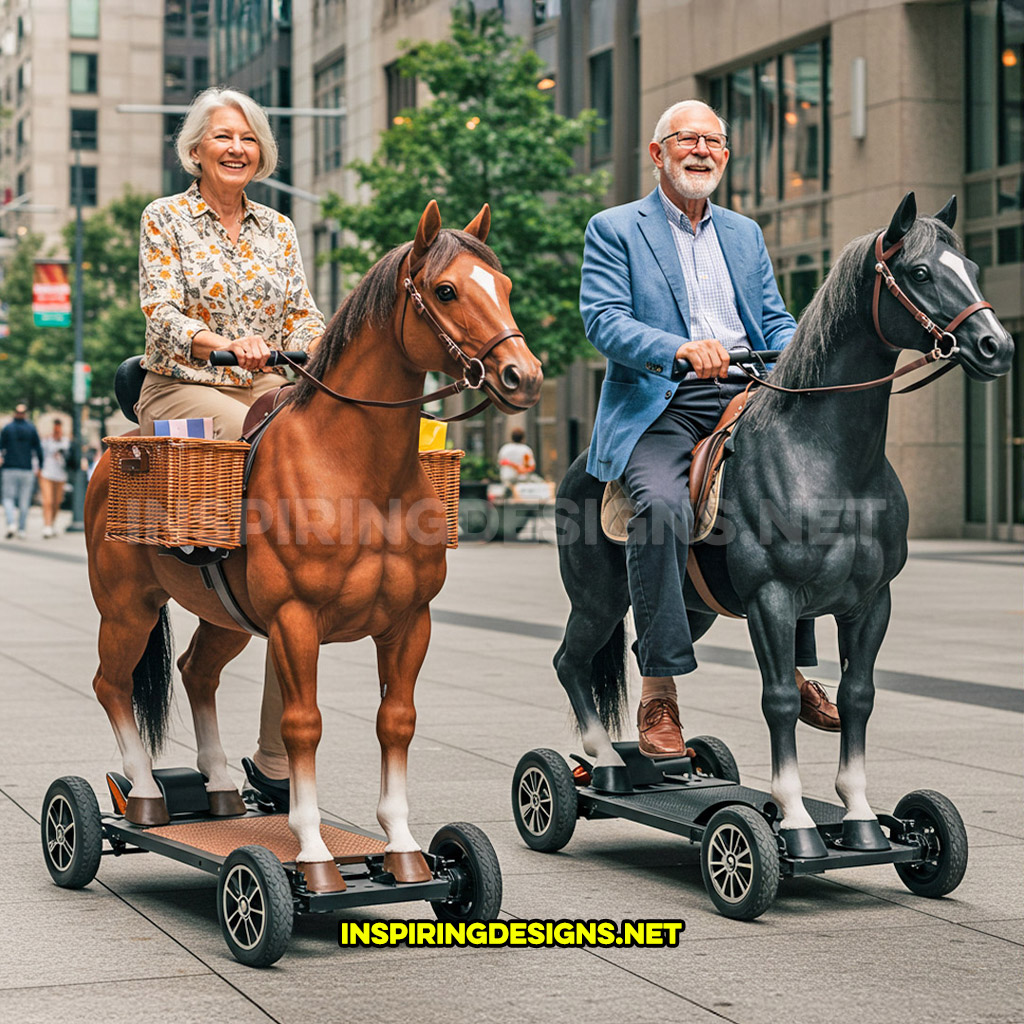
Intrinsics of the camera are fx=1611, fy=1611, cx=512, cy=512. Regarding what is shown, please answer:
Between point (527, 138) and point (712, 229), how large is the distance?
22673 mm

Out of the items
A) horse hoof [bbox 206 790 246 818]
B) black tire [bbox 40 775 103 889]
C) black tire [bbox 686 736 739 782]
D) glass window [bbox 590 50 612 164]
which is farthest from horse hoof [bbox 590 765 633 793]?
glass window [bbox 590 50 612 164]

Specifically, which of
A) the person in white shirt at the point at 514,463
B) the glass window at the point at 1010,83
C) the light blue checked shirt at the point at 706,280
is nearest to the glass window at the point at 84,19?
the person in white shirt at the point at 514,463

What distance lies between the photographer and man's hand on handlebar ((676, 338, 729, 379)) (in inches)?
217

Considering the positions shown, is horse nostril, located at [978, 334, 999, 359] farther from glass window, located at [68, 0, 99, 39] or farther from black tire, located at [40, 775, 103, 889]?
glass window, located at [68, 0, 99, 39]

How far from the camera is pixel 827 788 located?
7301mm

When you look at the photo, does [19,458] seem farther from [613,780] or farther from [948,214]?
[948,214]

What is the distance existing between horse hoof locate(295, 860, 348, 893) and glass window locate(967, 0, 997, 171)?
952 inches

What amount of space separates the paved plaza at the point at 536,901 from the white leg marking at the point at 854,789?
29 cm

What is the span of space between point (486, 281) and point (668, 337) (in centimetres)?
126

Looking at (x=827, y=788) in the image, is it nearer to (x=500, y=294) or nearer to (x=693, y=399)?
(x=693, y=399)

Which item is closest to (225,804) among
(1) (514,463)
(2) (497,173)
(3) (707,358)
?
(3) (707,358)

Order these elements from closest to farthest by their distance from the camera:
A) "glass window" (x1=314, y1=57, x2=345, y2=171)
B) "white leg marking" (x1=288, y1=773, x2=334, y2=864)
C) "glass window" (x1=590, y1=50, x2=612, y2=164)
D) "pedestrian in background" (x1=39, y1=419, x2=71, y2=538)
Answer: "white leg marking" (x1=288, y1=773, x2=334, y2=864), "pedestrian in background" (x1=39, y1=419, x2=71, y2=538), "glass window" (x1=590, y1=50, x2=612, y2=164), "glass window" (x1=314, y1=57, x2=345, y2=171)

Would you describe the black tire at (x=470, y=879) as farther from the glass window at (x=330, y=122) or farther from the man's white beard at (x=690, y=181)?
the glass window at (x=330, y=122)

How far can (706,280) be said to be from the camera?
6305mm
